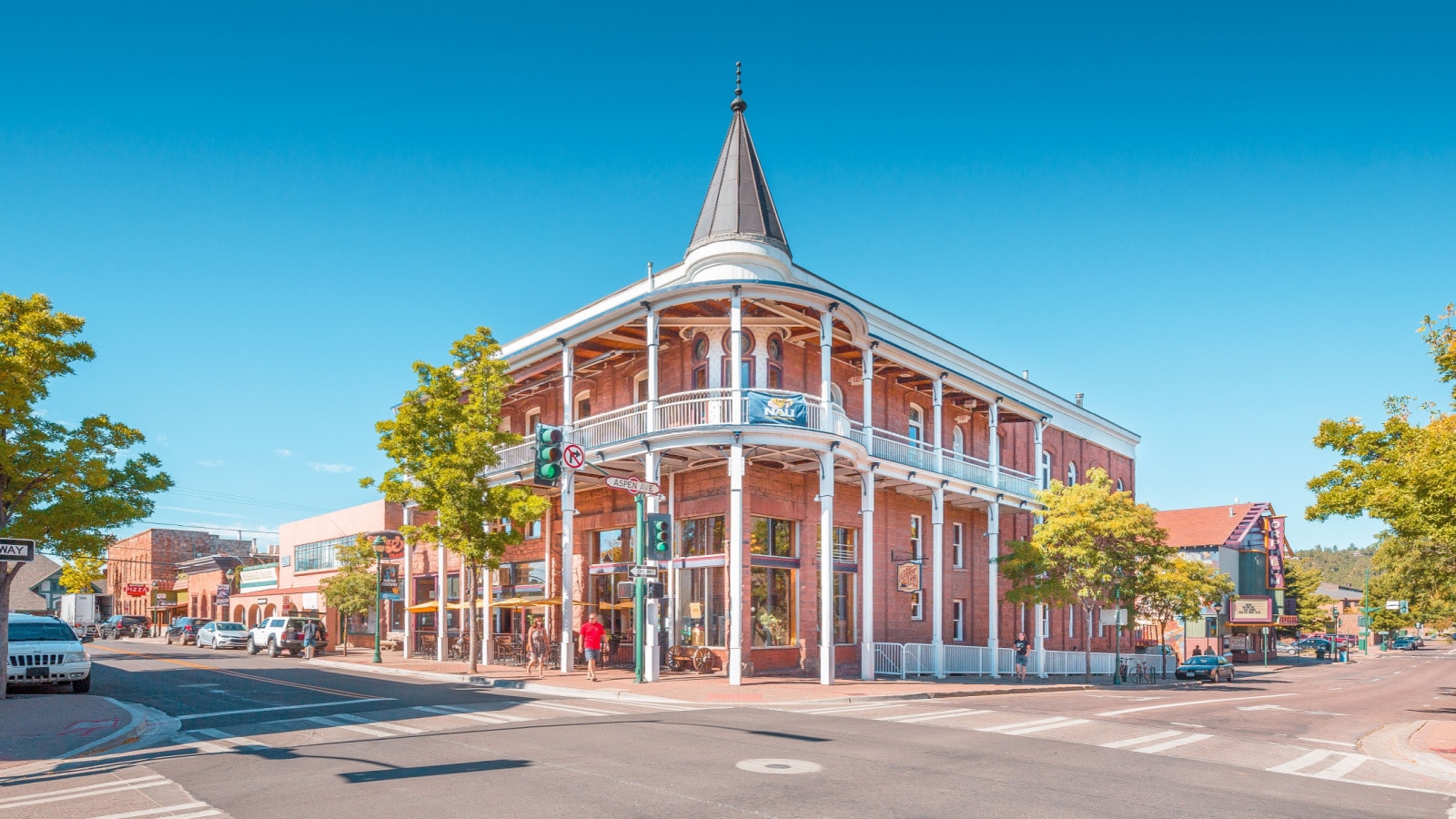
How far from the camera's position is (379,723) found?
1548 centimetres

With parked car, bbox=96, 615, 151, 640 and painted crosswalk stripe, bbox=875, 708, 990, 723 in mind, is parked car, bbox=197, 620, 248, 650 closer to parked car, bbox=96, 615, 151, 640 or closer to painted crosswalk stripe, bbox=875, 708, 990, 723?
parked car, bbox=96, 615, 151, 640

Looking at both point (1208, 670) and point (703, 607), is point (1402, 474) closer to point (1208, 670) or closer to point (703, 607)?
point (703, 607)

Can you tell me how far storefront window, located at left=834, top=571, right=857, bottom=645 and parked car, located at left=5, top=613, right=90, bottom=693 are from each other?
19027mm

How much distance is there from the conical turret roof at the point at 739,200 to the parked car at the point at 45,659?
18364 millimetres

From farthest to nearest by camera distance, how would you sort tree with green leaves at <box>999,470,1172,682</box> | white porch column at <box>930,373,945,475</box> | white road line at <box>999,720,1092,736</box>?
tree with green leaves at <box>999,470,1172,682</box> → white porch column at <box>930,373,945,475</box> → white road line at <box>999,720,1092,736</box>

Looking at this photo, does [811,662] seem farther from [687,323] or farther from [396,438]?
[396,438]

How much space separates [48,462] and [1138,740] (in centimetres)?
2035

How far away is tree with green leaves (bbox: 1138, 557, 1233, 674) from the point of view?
38375 mm

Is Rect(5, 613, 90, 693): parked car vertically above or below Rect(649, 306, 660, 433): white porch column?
below

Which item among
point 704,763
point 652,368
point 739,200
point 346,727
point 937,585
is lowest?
point 346,727

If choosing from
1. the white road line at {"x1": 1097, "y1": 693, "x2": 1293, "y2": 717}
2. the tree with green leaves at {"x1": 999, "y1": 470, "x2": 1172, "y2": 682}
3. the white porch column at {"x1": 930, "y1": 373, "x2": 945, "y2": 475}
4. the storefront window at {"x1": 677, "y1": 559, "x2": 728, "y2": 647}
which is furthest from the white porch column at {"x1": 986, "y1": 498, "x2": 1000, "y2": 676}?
the storefront window at {"x1": 677, "y1": 559, "x2": 728, "y2": 647}

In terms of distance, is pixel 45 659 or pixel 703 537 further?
pixel 703 537

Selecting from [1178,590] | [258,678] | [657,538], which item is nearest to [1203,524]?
[1178,590]

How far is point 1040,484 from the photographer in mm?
41000
